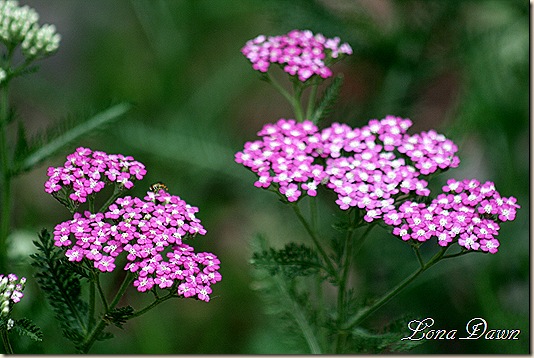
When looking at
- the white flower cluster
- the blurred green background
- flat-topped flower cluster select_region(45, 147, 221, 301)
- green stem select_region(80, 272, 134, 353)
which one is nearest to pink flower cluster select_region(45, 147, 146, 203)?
flat-topped flower cluster select_region(45, 147, 221, 301)

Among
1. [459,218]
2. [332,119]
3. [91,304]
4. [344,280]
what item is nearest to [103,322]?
[91,304]

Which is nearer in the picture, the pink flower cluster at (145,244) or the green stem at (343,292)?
the pink flower cluster at (145,244)

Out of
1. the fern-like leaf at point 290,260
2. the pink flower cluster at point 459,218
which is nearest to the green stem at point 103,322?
the fern-like leaf at point 290,260

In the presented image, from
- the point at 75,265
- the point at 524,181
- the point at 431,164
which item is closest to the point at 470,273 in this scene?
the point at 524,181

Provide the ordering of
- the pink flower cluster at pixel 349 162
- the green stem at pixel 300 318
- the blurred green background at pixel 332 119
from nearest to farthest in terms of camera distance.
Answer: the pink flower cluster at pixel 349 162 → the green stem at pixel 300 318 → the blurred green background at pixel 332 119

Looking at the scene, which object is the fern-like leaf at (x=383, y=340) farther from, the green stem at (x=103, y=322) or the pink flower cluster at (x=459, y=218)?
the green stem at (x=103, y=322)

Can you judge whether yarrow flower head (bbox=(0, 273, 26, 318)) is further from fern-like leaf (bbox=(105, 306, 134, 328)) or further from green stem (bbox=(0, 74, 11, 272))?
green stem (bbox=(0, 74, 11, 272))

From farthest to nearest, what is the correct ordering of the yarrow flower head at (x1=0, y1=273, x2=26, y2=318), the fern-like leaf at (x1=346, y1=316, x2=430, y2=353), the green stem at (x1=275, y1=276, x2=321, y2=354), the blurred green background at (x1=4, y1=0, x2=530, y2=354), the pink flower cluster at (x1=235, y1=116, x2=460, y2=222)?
1. the blurred green background at (x1=4, y1=0, x2=530, y2=354)
2. the green stem at (x1=275, y1=276, x2=321, y2=354)
3. the fern-like leaf at (x1=346, y1=316, x2=430, y2=353)
4. the pink flower cluster at (x1=235, y1=116, x2=460, y2=222)
5. the yarrow flower head at (x1=0, y1=273, x2=26, y2=318)
